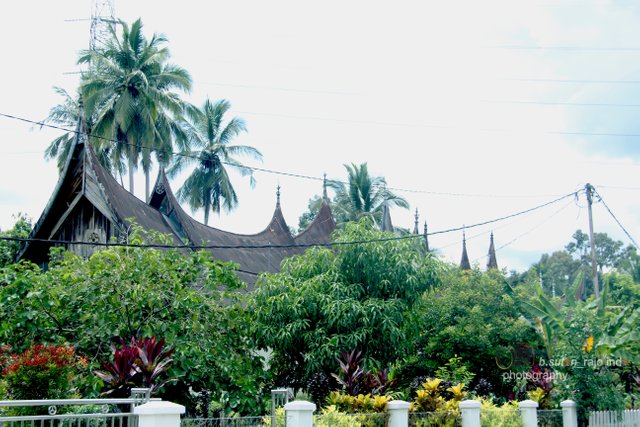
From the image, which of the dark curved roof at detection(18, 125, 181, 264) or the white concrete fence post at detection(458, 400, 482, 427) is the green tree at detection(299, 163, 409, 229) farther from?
the white concrete fence post at detection(458, 400, 482, 427)

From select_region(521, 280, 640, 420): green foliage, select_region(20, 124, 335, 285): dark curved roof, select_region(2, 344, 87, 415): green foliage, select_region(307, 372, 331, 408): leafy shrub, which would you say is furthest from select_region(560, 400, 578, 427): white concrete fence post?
select_region(2, 344, 87, 415): green foliage

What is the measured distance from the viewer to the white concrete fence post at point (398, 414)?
11258mm

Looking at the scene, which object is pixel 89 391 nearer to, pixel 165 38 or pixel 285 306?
pixel 285 306

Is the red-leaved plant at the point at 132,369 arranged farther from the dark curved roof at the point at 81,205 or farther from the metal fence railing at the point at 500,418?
the dark curved roof at the point at 81,205

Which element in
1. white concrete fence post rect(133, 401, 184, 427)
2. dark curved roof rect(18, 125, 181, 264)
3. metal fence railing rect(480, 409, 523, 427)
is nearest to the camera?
white concrete fence post rect(133, 401, 184, 427)

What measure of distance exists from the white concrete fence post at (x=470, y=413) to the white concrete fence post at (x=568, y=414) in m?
3.50

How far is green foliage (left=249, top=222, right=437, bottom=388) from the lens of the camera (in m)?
14.5

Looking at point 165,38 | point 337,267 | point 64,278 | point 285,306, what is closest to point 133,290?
point 64,278

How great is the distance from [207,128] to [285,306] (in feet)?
93.3

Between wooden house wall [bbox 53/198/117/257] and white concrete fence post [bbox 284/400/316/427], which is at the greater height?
wooden house wall [bbox 53/198/117/257]

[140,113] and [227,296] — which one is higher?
[140,113]

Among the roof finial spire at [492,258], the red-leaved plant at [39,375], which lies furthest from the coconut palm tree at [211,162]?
the red-leaved plant at [39,375]

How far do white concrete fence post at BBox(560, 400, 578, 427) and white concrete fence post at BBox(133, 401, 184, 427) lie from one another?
10442mm

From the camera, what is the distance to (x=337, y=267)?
51.1ft
